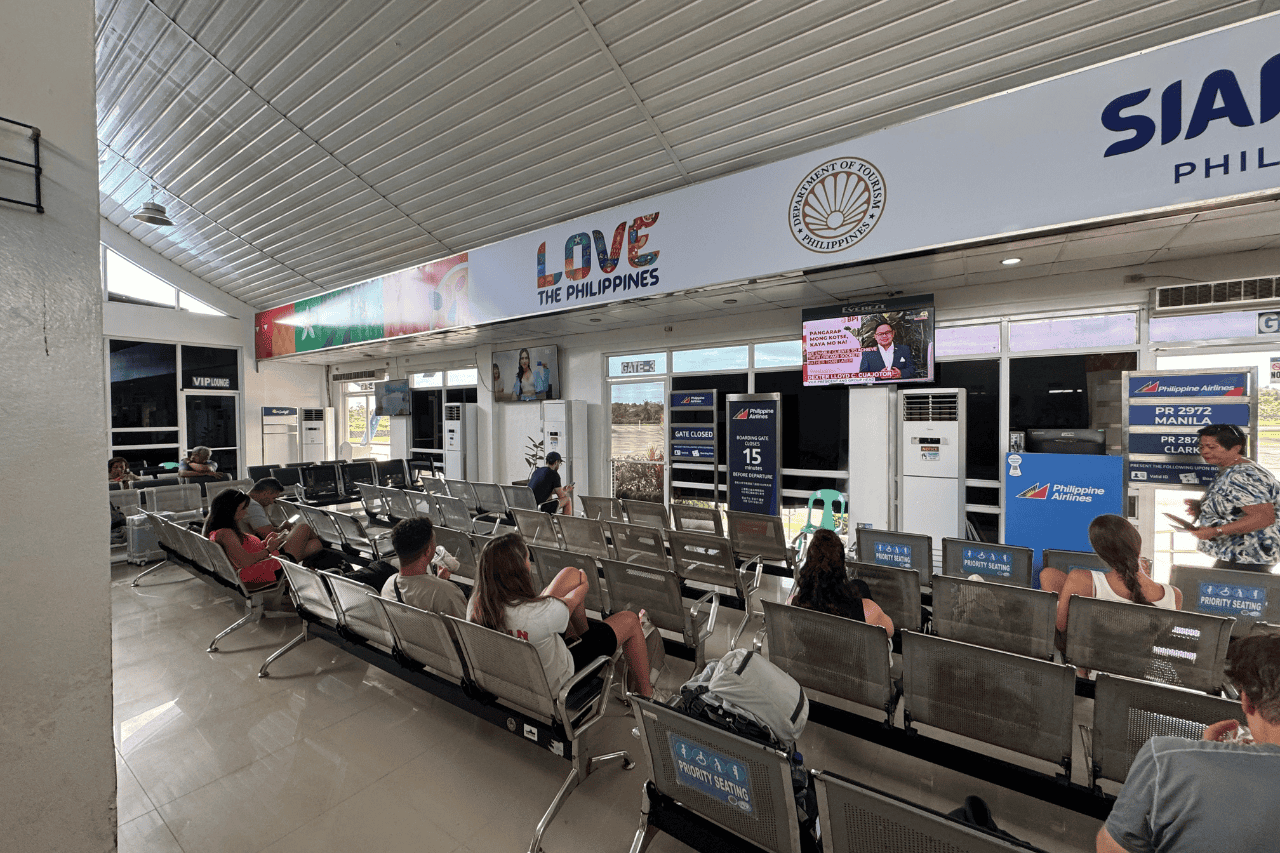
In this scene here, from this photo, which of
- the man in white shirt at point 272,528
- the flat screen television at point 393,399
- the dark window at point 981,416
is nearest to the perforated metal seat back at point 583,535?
the man in white shirt at point 272,528

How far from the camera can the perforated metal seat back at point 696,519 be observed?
15.7 ft

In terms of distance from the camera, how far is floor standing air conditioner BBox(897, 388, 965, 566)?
17.5 ft

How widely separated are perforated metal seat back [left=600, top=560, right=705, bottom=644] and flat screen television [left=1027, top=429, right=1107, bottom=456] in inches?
167

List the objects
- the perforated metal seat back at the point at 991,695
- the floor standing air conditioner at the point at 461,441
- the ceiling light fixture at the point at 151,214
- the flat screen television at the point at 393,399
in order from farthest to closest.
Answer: the flat screen television at the point at 393,399, the floor standing air conditioner at the point at 461,441, the ceiling light fixture at the point at 151,214, the perforated metal seat back at the point at 991,695

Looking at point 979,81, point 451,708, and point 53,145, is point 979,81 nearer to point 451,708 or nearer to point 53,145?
point 53,145

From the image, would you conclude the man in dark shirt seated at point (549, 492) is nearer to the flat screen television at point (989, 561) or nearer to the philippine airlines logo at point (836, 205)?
the philippine airlines logo at point (836, 205)

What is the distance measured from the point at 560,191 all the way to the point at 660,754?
19.5 ft

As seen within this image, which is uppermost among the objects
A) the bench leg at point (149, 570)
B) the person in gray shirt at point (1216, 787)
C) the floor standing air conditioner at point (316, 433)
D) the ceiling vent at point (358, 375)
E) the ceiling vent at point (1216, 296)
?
the ceiling vent at point (358, 375)

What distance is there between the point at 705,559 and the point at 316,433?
1261cm

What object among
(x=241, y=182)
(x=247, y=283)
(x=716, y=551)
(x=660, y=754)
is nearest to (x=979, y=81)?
(x=716, y=551)

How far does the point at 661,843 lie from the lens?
2.00 meters

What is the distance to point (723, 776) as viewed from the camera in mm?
1575

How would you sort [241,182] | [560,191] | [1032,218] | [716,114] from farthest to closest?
[241,182] → [560,191] → [716,114] → [1032,218]

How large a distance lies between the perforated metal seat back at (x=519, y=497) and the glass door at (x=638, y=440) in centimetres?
236
